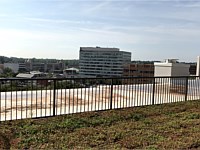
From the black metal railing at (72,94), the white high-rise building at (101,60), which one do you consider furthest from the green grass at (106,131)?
the white high-rise building at (101,60)

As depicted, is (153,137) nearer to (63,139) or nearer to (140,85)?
(63,139)

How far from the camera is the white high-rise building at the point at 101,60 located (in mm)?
26911

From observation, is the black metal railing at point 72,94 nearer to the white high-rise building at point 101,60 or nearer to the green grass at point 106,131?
the green grass at point 106,131

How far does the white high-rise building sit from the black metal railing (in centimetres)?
1424

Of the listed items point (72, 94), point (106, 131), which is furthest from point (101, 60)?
point (106, 131)

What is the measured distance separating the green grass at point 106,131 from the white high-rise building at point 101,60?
19.1m

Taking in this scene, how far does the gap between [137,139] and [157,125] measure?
1.25m

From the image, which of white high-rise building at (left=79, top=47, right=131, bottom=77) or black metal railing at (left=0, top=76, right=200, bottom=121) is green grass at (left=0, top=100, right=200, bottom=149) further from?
white high-rise building at (left=79, top=47, right=131, bottom=77)

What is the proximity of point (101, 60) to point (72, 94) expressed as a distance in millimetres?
21173

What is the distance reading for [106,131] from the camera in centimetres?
523

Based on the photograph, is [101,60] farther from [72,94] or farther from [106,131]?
[106,131]

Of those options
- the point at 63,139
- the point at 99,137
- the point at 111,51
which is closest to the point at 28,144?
the point at 63,139

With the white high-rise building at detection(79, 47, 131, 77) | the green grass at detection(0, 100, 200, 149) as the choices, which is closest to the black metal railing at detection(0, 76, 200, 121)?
the green grass at detection(0, 100, 200, 149)

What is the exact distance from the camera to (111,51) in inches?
1330
